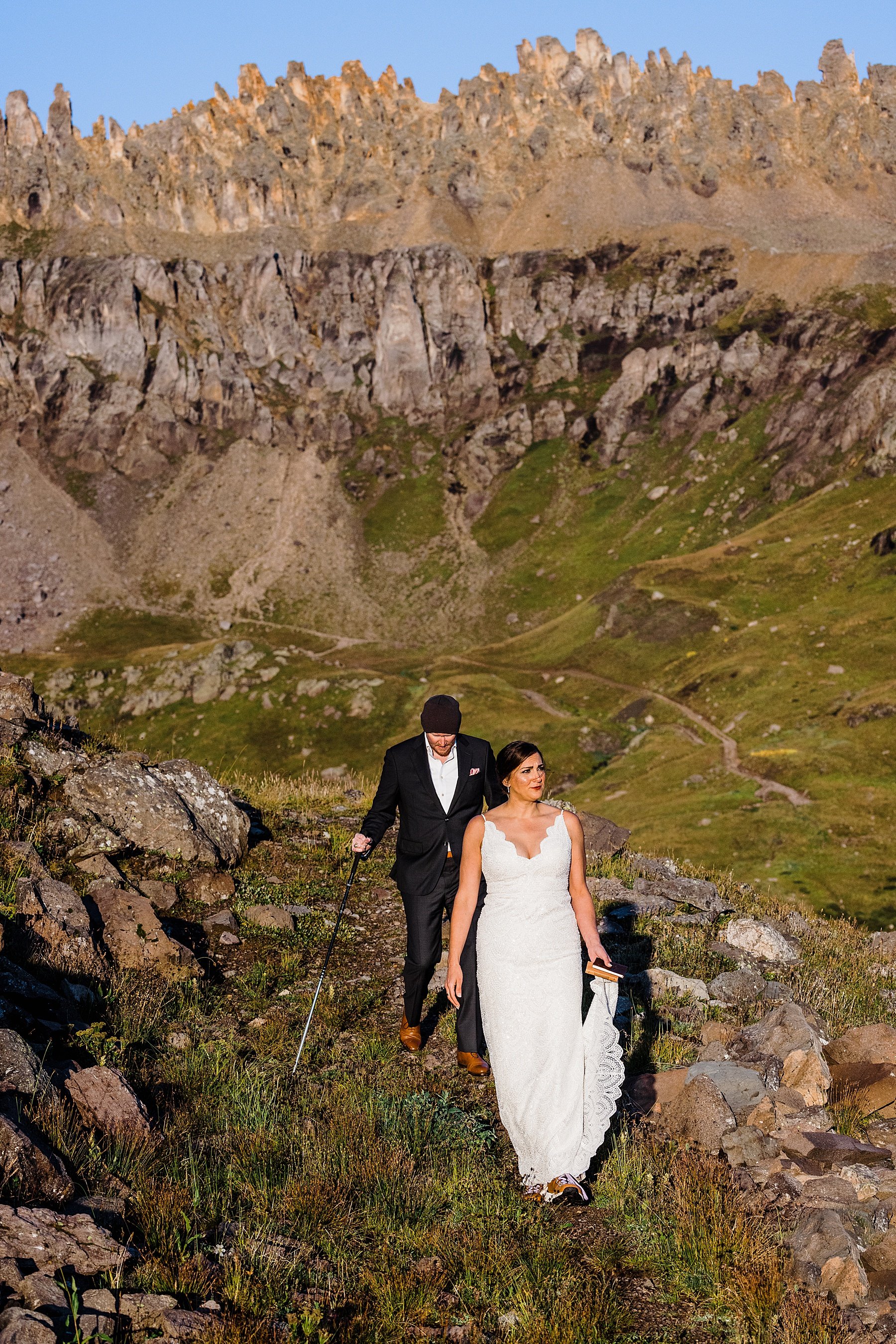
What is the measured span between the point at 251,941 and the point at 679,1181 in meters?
8.05

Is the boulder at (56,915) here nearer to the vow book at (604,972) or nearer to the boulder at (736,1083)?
the vow book at (604,972)

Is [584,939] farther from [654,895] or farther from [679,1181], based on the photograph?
[654,895]

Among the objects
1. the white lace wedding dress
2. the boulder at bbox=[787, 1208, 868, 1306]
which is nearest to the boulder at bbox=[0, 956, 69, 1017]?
the white lace wedding dress

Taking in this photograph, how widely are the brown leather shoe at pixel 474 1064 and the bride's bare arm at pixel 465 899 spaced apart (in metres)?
1.70

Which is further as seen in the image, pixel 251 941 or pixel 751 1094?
pixel 251 941

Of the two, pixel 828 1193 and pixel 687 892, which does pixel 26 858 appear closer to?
pixel 828 1193

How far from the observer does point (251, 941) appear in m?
14.4

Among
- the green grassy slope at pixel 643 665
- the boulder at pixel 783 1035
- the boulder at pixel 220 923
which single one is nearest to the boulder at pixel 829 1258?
the boulder at pixel 783 1035

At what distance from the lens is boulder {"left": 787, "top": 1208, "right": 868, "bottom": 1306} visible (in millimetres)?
7211

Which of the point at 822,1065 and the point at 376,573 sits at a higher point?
the point at 376,573

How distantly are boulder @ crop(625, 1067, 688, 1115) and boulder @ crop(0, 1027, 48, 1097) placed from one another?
629 centimetres

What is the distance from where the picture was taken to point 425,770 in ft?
37.3

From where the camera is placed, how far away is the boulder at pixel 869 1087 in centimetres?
1036

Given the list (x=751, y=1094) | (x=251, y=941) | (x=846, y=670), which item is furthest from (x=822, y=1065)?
(x=846, y=670)
